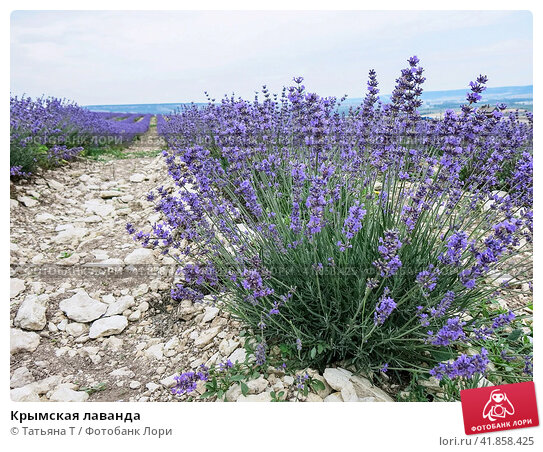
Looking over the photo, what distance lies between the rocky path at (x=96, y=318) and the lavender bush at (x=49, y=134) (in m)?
0.95

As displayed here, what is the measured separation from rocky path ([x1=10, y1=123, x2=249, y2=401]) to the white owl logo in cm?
116

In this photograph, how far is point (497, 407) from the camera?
4.67 feet

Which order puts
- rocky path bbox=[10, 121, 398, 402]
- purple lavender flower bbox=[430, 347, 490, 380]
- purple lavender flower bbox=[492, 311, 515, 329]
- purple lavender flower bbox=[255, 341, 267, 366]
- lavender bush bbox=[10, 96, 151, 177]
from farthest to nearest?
1. lavender bush bbox=[10, 96, 151, 177]
2. rocky path bbox=[10, 121, 398, 402]
3. purple lavender flower bbox=[255, 341, 267, 366]
4. purple lavender flower bbox=[492, 311, 515, 329]
5. purple lavender flower bbox=[430, 347, 490, 380]

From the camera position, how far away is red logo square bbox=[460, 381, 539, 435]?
1.41 metres

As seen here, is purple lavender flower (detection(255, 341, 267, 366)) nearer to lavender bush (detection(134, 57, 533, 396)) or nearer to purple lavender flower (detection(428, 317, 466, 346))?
lavender bush (detection(134, 57, 533, 396))

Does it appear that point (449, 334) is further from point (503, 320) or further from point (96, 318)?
point (96, 318)

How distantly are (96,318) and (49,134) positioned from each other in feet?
15.4

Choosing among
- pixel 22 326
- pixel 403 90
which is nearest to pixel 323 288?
pixel 403 90

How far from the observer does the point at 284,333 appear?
6.38 feet

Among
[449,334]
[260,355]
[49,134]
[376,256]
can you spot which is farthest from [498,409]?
[49,134]

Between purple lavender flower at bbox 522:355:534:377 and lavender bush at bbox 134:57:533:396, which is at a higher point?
lavender bush at bbox 134:57:533:396

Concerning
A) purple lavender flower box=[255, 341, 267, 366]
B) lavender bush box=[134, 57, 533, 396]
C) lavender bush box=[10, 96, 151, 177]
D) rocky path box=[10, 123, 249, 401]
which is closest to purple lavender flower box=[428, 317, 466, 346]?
lavender bush box=[134, 57, 533, 396]

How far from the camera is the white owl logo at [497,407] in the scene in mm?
1412
